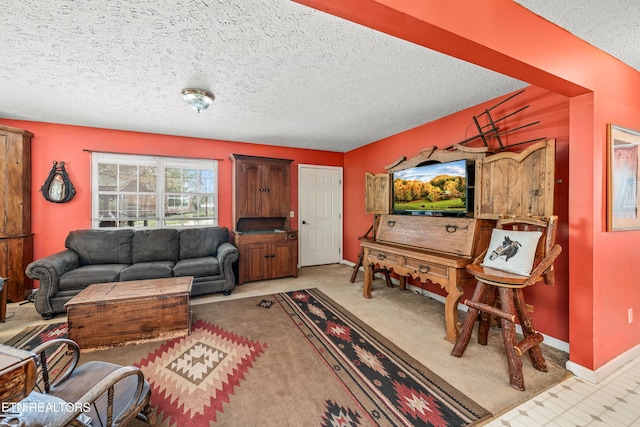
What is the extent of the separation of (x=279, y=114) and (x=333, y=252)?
10.5ft

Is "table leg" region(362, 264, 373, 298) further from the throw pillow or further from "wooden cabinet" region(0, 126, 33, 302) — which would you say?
"wooden cabinet" region(0, 126, 33, 302)

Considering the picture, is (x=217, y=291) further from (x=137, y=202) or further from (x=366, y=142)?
(x=366, y=142)

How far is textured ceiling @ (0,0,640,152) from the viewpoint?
153cm

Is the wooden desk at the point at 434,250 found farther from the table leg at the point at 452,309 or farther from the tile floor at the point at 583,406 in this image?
the tile floor at the point at 583,406

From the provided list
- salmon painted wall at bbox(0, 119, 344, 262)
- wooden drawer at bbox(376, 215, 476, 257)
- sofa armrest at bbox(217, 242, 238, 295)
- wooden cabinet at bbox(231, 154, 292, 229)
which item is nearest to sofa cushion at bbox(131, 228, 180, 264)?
sofa armrest at bbox(217, 242, 238, 295)

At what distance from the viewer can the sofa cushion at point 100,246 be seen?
337 centimetres

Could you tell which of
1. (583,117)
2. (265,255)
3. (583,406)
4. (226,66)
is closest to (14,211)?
(265,255)

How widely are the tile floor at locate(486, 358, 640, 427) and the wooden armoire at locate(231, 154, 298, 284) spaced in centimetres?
332

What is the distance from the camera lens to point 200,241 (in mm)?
3938

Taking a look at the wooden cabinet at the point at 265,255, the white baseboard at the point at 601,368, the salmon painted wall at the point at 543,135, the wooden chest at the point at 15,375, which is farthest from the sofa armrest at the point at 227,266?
the white baseboard at the point at 601,368

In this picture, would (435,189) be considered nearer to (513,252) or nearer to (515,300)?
(513,252)

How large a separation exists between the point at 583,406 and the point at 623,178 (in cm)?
172

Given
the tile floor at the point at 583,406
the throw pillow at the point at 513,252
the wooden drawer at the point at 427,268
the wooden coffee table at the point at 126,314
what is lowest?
the tile floor at the point at 583,406

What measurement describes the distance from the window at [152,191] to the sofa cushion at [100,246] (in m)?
0.39
